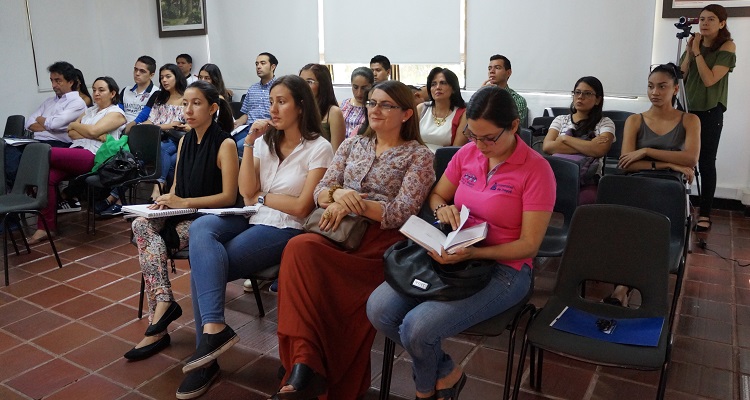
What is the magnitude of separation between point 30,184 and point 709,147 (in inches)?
197

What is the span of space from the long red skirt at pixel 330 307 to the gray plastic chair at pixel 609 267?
655 millimetres

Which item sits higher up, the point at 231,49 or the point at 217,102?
the point at 231,49

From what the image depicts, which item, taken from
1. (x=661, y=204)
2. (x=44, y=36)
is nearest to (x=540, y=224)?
(x=661, y=204)

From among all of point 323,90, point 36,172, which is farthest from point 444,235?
point 36,172

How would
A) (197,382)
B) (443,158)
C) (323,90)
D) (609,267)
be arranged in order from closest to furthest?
1. (609,267)
2. (197,382)
3. (443,158)
4. (323,90)

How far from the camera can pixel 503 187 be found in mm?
2129

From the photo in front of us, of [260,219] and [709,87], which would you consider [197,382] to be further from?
[709,87]

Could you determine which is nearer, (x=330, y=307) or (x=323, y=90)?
(x=330, y=307)

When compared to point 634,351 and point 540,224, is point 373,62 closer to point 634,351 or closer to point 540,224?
point 540,224

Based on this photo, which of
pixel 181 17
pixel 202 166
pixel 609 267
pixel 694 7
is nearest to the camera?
pixel 609 267

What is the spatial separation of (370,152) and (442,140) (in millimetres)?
1483

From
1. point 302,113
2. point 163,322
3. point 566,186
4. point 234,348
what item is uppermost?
point 302,113

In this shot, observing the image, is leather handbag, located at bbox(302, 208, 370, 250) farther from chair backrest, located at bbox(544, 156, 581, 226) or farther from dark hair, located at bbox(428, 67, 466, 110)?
dark hair, located at bbox(428, 67, 466, 110)

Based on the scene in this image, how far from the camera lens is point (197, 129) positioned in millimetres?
2994
